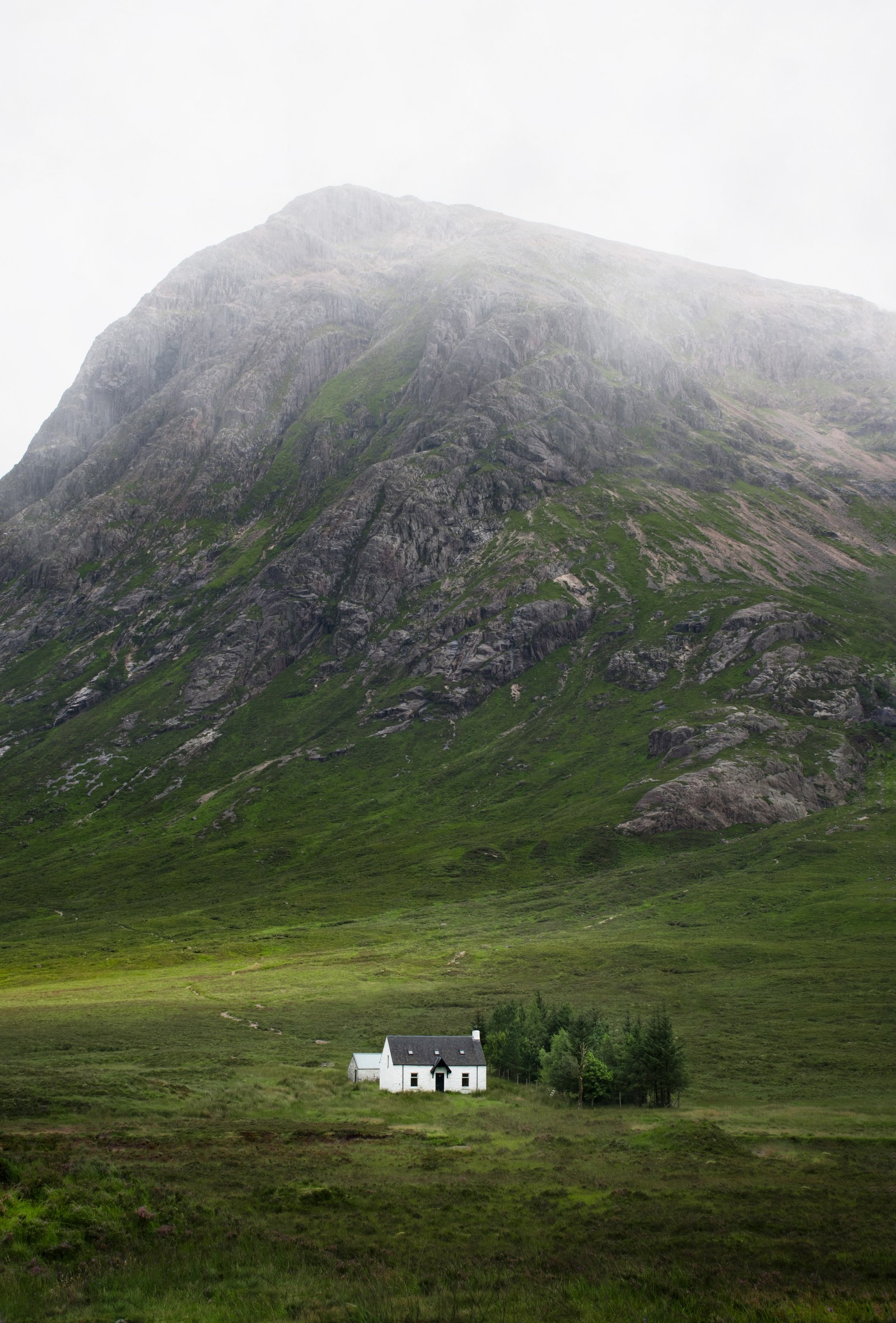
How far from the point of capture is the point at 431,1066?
77.7 m

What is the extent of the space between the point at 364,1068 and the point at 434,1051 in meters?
7.23

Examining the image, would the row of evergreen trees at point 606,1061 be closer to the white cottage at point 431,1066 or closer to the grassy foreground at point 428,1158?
the grassy foreground at point 428,1158

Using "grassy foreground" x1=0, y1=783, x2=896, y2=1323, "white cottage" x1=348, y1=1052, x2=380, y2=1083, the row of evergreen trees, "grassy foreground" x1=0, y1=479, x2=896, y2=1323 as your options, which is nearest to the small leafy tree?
the row of evergreen trees

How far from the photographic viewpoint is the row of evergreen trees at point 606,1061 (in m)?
71.9

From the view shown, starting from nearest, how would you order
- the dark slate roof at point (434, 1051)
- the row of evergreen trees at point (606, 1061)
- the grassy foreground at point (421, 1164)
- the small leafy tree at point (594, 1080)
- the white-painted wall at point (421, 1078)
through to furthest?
1. the grassy foreground at point (421, 1164)
2. the row of evergreen trees at point (606, 1061)
3. the small leafy tree at point (594, 1080)
4. the white-painted wall at point (421, 1078)
5. the dark slate roof at point (434, 1051)

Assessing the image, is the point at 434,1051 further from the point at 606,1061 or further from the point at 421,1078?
the point at 606,1061

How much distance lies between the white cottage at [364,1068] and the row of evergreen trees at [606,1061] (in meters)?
15.8

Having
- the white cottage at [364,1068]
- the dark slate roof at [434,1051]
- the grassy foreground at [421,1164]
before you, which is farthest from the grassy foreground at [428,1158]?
the dark slate roof at [434,1051]

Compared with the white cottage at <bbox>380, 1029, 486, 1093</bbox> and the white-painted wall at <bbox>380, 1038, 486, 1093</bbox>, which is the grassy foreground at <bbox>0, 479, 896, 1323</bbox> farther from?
the white cottage at <bbox>380, 1029, 486, 1093</bbox>

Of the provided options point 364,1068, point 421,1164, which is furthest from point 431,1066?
point 421,1164

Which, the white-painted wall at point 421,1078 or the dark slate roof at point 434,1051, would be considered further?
the dark slate roof at point 434,1051

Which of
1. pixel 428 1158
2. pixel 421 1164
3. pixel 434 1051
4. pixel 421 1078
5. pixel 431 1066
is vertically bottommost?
pixel 421 1078

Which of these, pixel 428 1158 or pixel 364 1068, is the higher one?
pixel 428 1158

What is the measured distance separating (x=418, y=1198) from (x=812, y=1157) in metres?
27.0
